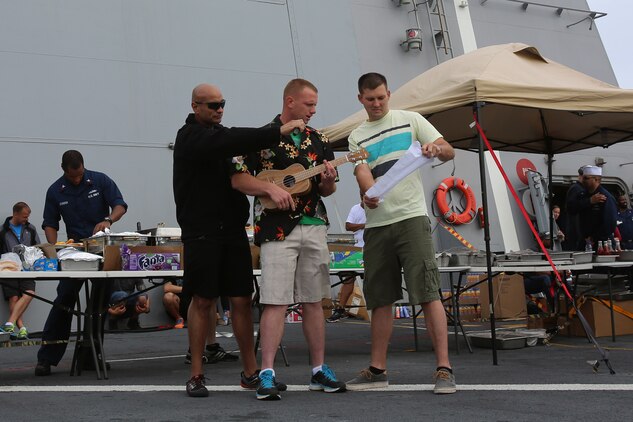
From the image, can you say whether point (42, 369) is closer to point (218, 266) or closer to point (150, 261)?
point (150, 261)

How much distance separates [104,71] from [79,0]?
3.79ft

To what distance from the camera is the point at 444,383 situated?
449 cm

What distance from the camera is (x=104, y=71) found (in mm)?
12812

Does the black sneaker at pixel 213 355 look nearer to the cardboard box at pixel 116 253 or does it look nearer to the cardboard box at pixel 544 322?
the cardboard box at pixel 116 253

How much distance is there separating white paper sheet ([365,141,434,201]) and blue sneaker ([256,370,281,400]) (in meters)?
1.22

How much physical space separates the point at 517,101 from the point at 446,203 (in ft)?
30.0

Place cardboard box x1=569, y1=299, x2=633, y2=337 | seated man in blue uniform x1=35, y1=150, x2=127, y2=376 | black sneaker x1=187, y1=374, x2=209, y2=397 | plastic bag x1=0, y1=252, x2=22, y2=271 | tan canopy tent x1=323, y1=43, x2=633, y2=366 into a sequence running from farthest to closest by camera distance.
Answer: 1. cardboard box x1=569, y1=299, x2=633, y2=337
2. seated man in blue uniform x1=35, y1=150, x2=127, y2=376
3. tan canopy tent x1=323, y1=43, x2=633, y2=366
4. plastic bag x1=0, y1=252, x2=22, y2=271
5. black sneaker x1=187, y1=374, x2=209, y2=397

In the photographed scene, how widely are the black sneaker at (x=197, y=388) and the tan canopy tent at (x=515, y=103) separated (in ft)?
7.41

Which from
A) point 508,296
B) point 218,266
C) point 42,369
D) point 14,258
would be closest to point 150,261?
point 14,258

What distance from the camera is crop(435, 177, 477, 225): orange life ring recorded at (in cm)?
1533

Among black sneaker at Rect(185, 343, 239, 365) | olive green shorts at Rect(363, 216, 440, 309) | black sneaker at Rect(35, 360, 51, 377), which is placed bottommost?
black sneaker at Rect(185, 343, 239, 365)

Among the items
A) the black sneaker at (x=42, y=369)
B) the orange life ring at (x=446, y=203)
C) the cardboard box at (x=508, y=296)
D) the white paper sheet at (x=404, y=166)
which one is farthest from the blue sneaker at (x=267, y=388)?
the orange life ring at (x=446, y=203)

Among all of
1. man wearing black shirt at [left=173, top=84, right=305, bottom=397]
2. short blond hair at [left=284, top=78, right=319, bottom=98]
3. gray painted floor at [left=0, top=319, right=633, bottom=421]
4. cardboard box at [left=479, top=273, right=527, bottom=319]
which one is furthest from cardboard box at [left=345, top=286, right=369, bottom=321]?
short blond hair at [left=284, top=78, right=319, bottom=98]

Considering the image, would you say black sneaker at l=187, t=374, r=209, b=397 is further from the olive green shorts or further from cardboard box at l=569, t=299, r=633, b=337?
cardboard box at l=569, t=299, r=633, b=337
